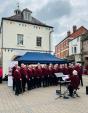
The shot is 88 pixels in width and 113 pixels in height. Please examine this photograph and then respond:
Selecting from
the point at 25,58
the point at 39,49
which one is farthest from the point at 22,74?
the point at 39,49

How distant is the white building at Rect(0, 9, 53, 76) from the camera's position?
116 ft

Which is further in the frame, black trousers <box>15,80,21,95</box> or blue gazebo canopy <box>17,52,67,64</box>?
blue gazebo canopy <box>17,52,67,64</box>

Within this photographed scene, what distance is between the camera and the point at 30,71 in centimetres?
2133

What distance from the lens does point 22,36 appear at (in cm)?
3738

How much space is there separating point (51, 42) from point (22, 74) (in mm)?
20767

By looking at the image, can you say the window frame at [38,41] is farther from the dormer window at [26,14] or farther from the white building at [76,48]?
the white building at [76,48]

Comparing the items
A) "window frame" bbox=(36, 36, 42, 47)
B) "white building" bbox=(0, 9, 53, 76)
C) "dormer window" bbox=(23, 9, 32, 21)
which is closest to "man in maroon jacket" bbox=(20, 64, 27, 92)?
"white building" bbox=(0, 9, 53, 76)

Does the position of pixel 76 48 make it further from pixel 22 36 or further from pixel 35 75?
pixel 35 75

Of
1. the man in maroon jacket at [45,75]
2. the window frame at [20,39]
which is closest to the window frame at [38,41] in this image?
the window frame at [20,39]

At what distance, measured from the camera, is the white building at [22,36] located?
3547 cm

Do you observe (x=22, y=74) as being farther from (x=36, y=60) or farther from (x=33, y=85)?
(x=36, y=60)

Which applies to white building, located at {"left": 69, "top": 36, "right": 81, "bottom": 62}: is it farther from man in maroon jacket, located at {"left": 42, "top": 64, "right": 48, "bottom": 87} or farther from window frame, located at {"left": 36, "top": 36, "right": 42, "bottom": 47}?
man in maroon jacket, located at {"left": 42, "top": 64, "right": 48, "bottom": 87}

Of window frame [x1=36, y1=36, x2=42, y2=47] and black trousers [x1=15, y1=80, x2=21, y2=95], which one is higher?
window frame [x1=36, y1=36, x2=42, y2=47]

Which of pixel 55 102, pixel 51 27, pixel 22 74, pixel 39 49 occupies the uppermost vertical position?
pixel 51 27
